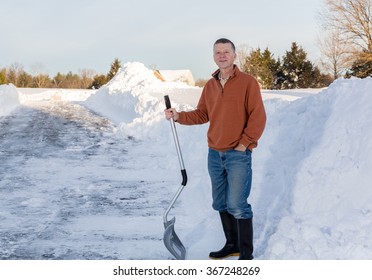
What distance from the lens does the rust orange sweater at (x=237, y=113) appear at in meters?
3.83

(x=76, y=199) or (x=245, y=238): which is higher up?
(x=245, y=238)

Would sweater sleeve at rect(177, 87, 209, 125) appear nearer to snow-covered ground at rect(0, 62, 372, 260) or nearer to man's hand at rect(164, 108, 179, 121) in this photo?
man's hand at rect(164, 108, 179, 121)

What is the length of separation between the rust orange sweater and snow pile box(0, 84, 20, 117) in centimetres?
1401

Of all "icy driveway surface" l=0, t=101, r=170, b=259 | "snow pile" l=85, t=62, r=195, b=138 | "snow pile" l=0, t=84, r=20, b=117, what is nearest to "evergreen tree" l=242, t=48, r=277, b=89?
"snow pile" l=85, t=62, r=195, b=138

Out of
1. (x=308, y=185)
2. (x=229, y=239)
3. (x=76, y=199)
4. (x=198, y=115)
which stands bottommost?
(x=76, y=199)

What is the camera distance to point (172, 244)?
457cm

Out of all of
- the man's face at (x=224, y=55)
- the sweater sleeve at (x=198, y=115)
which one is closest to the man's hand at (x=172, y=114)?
the sweater sleeve at (x=198, y=115)

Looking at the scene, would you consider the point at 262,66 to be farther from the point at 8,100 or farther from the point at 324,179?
the point at 324,179

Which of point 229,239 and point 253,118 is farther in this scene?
point 229,239

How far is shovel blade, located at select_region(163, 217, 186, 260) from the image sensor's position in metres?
4.47

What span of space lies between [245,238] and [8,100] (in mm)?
17319

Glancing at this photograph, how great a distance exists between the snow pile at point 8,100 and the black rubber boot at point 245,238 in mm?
14097

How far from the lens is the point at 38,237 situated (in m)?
5.31

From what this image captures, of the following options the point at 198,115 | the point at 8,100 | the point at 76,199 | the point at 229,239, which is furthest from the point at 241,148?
the point at 8,100
